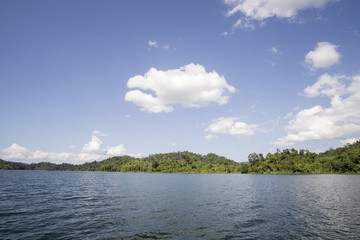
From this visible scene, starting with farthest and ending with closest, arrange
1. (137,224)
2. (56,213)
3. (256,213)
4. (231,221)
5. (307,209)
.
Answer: (307,209)
(256,213)
(56,213)
(231,221)
(137,224)

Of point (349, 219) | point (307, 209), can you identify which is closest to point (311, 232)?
point (349, 219)

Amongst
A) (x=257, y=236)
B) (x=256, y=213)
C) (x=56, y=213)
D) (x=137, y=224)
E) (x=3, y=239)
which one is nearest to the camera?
(x=3, y=239)

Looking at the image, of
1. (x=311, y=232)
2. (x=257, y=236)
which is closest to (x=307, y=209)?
(x=311, y=232)

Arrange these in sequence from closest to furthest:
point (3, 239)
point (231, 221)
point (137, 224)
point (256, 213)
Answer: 1. point (3, 239)
2. point (137, 224)
3. point (231, 221)
4. point (256, 213)

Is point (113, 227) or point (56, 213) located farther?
point (56, 213)

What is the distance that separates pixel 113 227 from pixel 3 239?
10.3m

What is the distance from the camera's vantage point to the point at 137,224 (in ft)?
81.4

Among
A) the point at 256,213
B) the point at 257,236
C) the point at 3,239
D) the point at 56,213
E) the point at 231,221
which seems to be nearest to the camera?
the point at 3,239

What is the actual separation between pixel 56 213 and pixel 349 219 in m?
44.0

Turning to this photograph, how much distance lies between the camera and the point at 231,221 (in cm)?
2722

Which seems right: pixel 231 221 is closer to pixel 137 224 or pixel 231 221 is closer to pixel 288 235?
pixel 288 235

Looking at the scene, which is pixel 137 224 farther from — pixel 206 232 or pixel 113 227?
pixel 206 232

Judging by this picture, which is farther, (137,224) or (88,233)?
(137,224)

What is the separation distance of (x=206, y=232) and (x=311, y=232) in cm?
1243
